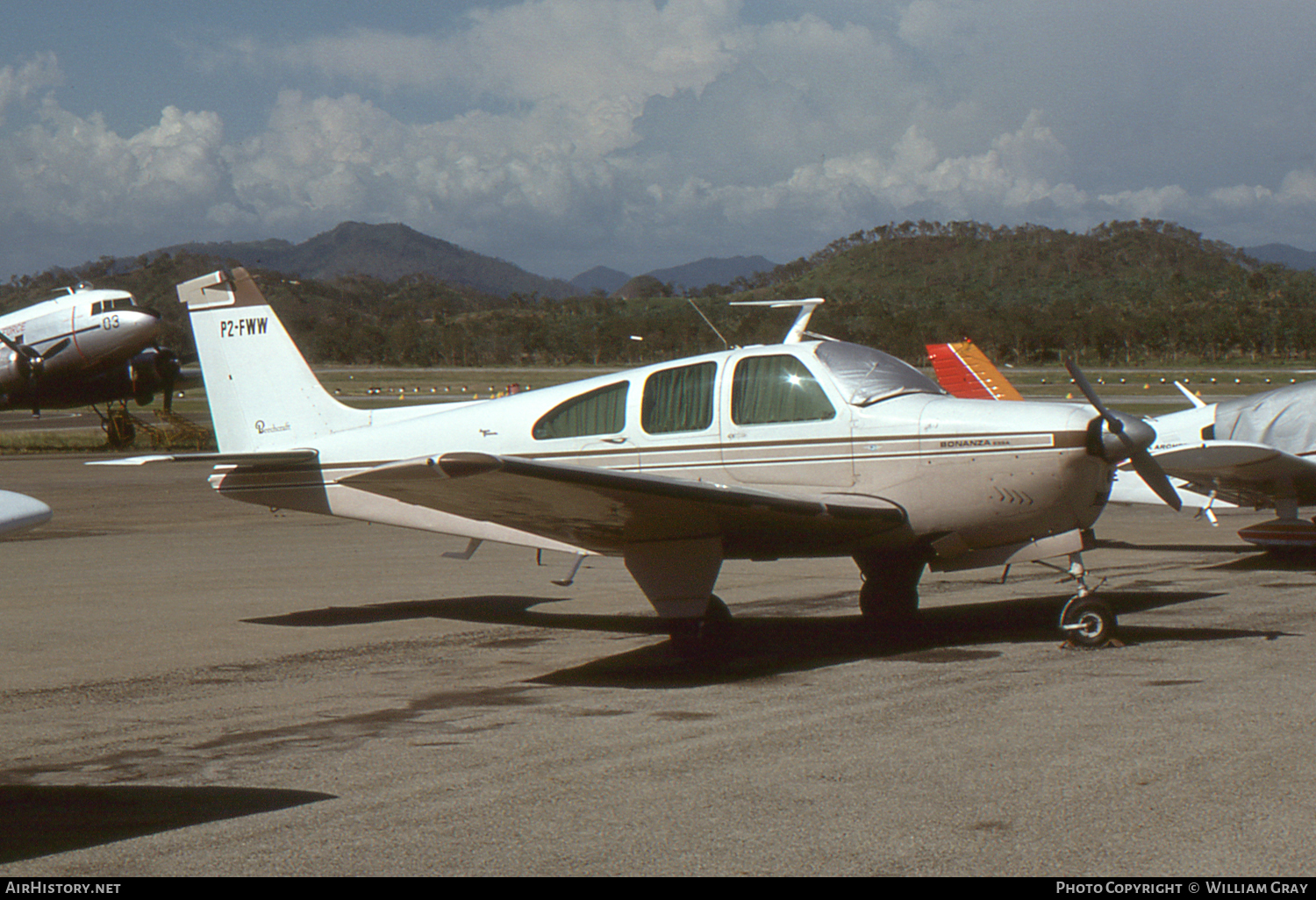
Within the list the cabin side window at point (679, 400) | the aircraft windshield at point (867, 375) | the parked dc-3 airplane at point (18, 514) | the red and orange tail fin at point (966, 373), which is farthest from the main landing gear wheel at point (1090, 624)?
the red and orange tail fin at point (966, 373)

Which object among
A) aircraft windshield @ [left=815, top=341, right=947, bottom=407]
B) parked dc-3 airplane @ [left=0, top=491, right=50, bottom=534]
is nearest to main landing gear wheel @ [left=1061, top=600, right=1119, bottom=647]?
aircraft windshield @ [left=815, top=341, right=947, bottom=407]

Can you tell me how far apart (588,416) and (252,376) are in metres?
3.62

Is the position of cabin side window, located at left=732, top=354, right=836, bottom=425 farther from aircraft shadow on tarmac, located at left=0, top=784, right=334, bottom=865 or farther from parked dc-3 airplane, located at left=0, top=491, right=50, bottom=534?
A: parked dc-3 airplane, located at left=0, top=491, right=50, bottom=534

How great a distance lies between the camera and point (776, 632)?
9.55 meters

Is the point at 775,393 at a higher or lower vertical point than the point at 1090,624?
higher

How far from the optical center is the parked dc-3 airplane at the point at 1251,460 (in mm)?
12648

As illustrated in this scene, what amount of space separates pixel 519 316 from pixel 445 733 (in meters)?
129

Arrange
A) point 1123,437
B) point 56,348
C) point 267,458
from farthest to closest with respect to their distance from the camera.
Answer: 1. point 56,348
2. point 267,458
3. point 1123,437

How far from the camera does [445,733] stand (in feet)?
20.8

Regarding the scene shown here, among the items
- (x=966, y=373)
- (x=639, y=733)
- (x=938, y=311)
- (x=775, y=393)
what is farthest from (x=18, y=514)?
(x=938, y=311)

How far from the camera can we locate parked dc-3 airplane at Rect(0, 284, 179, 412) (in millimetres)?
33812

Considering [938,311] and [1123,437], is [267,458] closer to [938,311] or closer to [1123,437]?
[1123,437]
